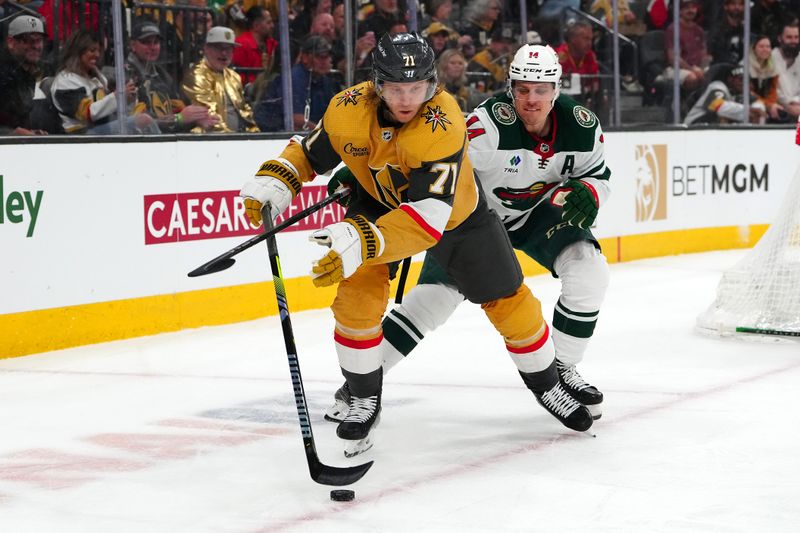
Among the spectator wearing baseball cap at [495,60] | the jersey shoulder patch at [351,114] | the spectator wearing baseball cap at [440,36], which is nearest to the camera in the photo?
the jersey shoulder patch at [351,114]

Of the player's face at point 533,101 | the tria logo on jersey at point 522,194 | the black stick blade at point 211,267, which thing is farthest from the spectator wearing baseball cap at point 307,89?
the black stick blade at point 211,267

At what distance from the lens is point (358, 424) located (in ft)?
9.96

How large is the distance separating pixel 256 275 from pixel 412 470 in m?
2.86

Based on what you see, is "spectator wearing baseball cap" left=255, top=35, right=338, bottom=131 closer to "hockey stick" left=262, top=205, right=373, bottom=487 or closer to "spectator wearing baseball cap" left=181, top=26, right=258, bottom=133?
"spectator wearing baseball cap" left=181, top=26, right=258, bottom=133

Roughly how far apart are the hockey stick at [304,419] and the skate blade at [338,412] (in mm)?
604

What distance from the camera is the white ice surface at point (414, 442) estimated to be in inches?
101

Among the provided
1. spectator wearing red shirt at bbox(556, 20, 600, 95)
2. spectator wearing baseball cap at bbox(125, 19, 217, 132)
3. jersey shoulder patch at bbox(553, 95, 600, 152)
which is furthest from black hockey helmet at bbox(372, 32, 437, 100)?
spectator wearing red shirt at bbox(556, 20, 600, 95)

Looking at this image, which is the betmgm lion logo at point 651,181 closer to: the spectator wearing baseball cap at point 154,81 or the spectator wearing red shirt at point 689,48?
the spectator wearing red shirt at point 689,48

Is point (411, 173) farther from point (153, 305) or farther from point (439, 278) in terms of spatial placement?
point (153, 305)

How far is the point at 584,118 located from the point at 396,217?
0.92 metres

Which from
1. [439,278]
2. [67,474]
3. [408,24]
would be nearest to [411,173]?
[439,278]

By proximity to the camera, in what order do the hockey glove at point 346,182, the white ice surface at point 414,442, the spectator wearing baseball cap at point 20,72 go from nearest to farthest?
the white ice surface at point 414,442 → the hockey glove at point 346,182 → the spectator wearing baseball cap at point 20,72

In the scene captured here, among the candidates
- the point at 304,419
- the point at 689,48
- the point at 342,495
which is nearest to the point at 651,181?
the point at 689,48

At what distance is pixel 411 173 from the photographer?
2842 millimetres
